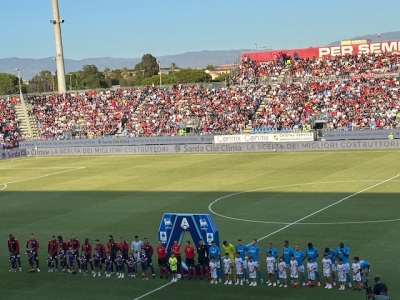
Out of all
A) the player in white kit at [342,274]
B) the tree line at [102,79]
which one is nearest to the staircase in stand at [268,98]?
the player in white kit at [342,274]

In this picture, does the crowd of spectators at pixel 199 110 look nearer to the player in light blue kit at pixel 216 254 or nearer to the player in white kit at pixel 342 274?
the player in light blue kit at pixel 216 254

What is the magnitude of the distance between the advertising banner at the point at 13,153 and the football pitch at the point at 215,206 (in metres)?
11.9

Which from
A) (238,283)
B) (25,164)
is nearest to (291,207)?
(238,283)

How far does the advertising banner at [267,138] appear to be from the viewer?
5884 cm

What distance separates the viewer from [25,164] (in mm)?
61719

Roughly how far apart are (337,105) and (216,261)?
150 ft

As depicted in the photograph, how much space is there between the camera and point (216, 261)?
2133 cm

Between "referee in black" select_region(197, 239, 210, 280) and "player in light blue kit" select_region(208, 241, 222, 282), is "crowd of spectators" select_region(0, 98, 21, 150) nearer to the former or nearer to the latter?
"referee in black" select_region(197, 239, 210, 280)

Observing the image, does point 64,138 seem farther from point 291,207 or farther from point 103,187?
point 291,207

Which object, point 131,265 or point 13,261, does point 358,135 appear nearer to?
point 131,265

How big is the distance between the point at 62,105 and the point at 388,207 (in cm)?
5826

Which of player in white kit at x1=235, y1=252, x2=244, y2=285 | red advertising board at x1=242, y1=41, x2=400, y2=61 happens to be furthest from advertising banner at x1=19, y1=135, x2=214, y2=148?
player in white kit at x1=235, y1=252, x2=244, y2=285

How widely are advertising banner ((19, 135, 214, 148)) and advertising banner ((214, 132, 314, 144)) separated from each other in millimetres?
1675

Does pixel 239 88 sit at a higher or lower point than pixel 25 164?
higher
